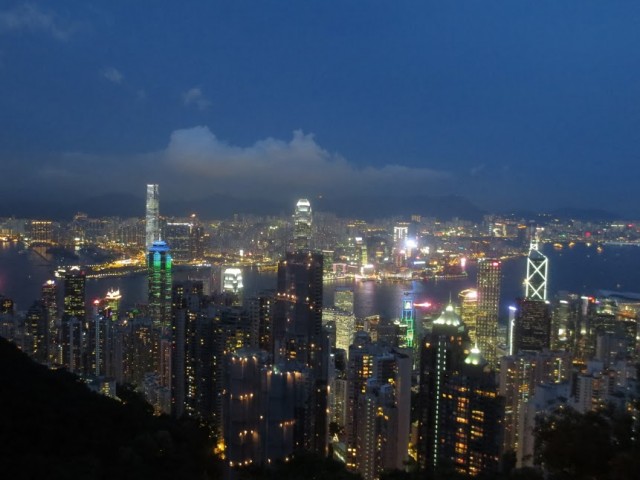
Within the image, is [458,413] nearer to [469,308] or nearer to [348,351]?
[348,351]

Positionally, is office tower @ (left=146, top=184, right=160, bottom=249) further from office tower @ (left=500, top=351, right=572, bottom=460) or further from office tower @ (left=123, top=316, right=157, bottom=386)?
office tower @ (left=500, top=351, right=572, bottom=460)

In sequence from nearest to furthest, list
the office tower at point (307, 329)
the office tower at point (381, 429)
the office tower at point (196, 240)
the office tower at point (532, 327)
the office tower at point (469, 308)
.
Answer: 1. the office tower at point (381, 429)
2. the office tower at point (307, 329)
3. the office tower at point (532, 327)
4. the office tower at point (469, 308)
5. the office tower at point (196, 240)

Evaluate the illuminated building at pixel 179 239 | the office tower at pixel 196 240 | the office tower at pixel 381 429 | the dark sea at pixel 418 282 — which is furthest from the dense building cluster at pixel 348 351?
the office tower at pixel 196 240

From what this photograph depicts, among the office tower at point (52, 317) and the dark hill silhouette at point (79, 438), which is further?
the office tower at point (52, 317)

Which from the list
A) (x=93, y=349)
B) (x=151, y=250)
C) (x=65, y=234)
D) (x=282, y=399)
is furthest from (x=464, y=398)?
(x=65, y=234)

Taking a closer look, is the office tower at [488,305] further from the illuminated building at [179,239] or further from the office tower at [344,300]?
the illuminated building at [179,239]

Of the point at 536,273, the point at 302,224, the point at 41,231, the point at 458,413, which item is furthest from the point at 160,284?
the point at 458,413
